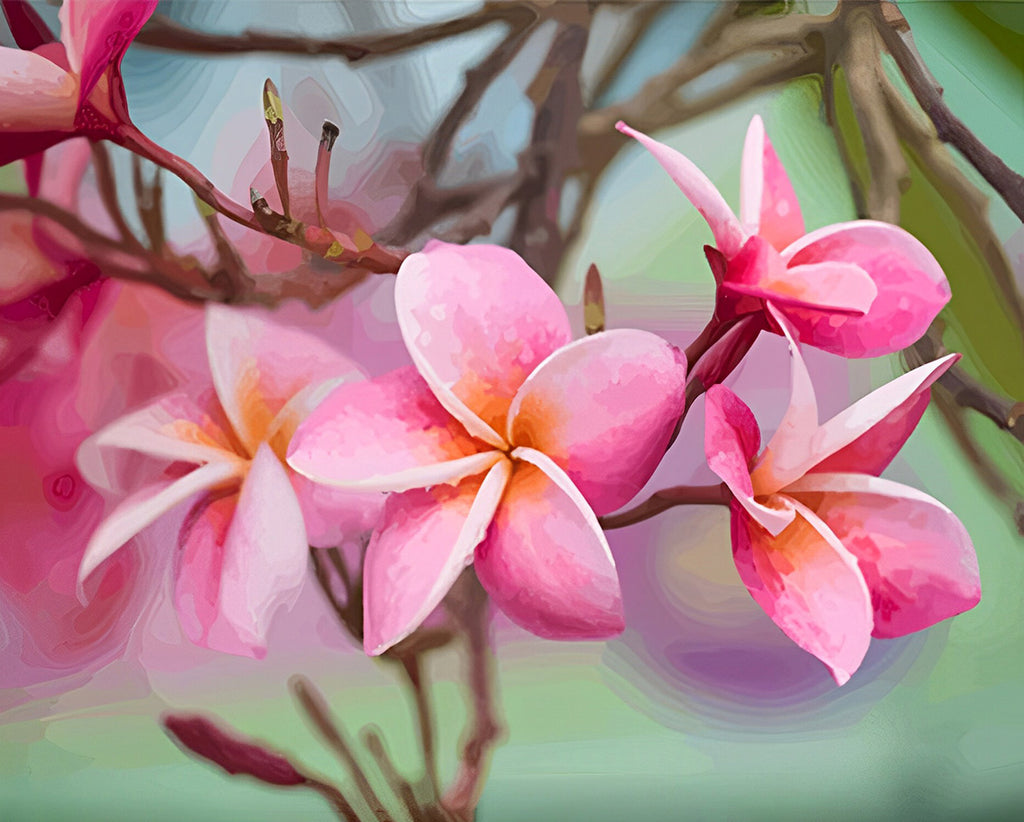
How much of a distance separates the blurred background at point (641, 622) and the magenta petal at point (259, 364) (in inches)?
1.6

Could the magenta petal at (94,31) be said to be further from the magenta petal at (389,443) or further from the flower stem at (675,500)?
the flower stem at (675,500)

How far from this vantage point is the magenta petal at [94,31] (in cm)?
56

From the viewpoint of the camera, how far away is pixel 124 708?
597 mm

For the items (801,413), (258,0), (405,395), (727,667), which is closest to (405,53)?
(258,0)

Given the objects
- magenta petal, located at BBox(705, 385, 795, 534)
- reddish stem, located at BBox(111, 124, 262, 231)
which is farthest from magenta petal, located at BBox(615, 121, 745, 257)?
reddish stem, located at BBox(111, 124, 262, 231)

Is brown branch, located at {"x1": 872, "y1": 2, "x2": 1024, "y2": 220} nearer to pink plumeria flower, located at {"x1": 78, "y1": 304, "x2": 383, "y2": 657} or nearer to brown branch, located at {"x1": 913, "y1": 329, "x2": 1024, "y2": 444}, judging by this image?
brown branch, located at {"x1": 913, "y1": 329, "x2": 1024, "y2": 444}

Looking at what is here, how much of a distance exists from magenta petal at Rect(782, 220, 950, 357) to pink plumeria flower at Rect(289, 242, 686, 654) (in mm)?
128

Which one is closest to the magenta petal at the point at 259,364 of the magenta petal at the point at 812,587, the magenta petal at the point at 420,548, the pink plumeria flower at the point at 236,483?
the pink plumeria flower at the point at 236,483

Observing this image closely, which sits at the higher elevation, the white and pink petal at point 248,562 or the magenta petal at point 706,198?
the magenta petal at point 706,198

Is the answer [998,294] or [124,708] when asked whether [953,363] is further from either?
[124,708]

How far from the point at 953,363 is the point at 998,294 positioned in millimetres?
70

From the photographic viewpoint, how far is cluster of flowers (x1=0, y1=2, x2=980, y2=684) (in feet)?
1.76

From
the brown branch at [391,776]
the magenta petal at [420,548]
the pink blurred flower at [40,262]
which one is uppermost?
the pink blurred flower at [40,262]

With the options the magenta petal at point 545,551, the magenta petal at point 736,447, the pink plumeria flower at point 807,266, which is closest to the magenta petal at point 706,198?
the pink plumeria flower at point 807,266
